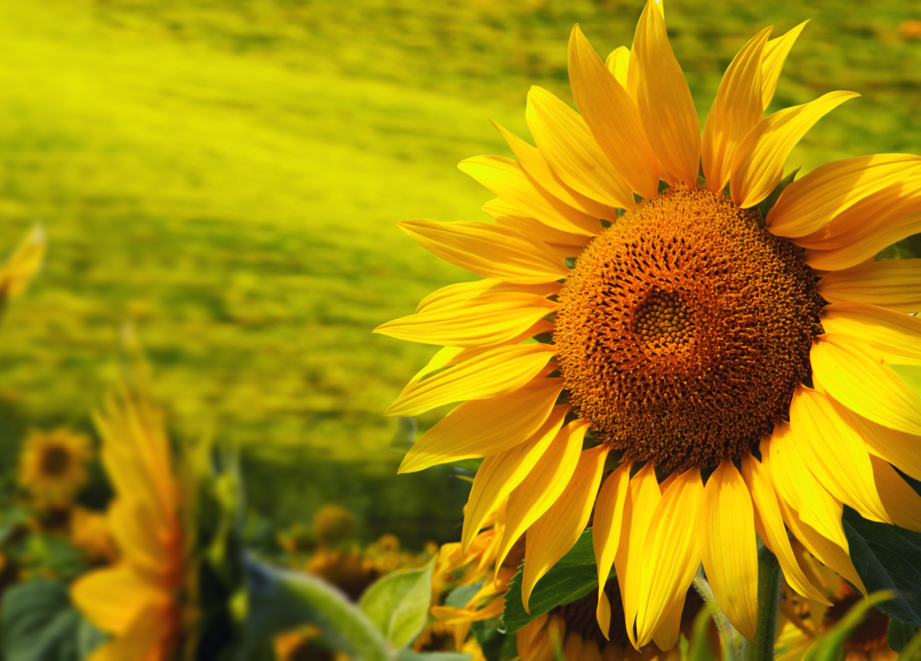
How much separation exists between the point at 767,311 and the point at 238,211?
1.54 meters

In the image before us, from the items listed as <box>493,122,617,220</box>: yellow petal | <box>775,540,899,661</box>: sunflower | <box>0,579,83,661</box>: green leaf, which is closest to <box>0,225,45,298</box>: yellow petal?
<box>0,579,83,661</box>: green leaf

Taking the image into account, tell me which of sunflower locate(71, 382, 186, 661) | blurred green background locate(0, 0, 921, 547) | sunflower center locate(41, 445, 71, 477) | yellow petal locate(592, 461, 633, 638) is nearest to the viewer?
sunflower locate(71, 382, 186, 661)

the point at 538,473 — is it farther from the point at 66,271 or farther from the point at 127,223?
the point at 127,223

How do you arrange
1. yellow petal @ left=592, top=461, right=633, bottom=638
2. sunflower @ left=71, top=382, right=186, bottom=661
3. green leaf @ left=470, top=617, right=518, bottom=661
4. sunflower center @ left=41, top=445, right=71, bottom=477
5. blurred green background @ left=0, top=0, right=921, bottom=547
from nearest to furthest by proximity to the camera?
1. sunflower @ left=71, top=382, right=186, bottom=661
2. yellow petal @ left=592, top=461, right=633, bottom=638
3. green leaf @ left=470, top=617, right=518, bottom=661
4. sunflower center @ left=41, top=445, right=71, bottom=477
5. blurred green background @ left=0, top=0, right=921, bottom=547

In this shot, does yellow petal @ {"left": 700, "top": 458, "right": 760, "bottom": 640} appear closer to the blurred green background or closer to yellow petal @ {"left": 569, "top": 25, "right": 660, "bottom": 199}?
yellow petal @ {"left": 569, "top": 25, "right": 660, "bottom": 199}

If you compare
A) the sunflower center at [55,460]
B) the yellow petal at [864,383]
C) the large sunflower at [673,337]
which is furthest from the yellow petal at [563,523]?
the sunflower center at [55,460]

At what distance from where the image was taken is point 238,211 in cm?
173

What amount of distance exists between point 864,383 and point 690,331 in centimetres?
7

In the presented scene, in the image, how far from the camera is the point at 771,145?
0.34 m

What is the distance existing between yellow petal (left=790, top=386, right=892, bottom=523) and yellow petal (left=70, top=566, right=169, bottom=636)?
25 cm

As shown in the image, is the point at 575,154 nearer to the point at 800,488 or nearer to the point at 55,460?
the point at 800,488

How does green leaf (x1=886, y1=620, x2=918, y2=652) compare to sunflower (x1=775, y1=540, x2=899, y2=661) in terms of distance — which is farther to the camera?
sunflower (x1=775, y1=540, x2=899, y2=661)

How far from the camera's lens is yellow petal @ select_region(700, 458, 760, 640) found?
31 cm

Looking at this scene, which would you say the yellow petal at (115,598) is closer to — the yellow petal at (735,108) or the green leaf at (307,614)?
the green leaf at (307,614)
